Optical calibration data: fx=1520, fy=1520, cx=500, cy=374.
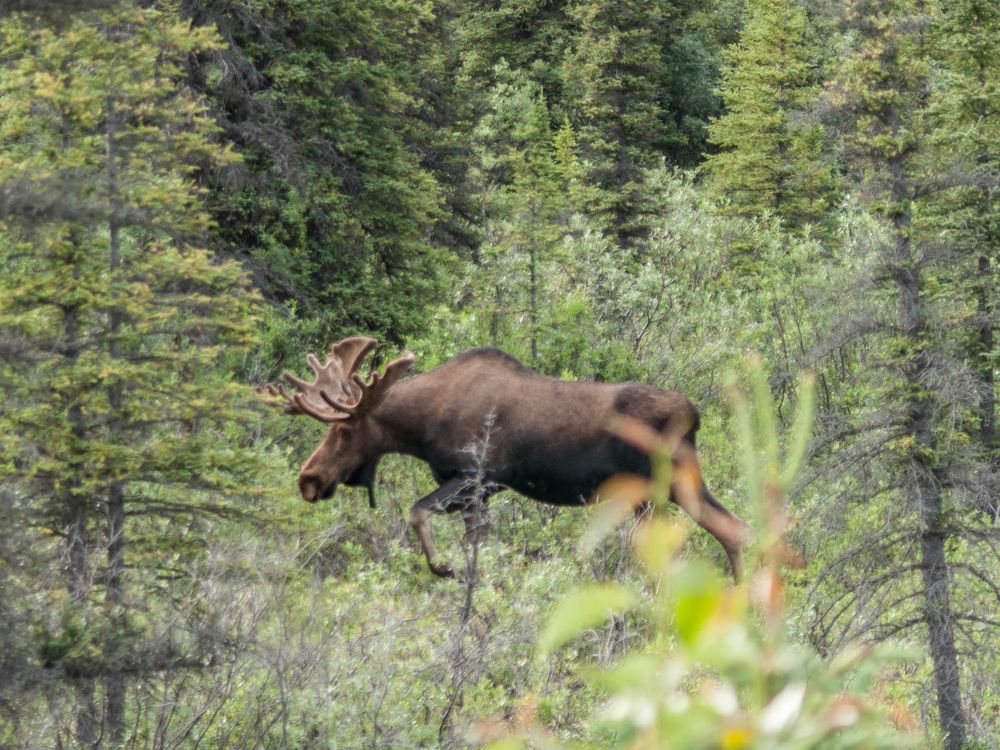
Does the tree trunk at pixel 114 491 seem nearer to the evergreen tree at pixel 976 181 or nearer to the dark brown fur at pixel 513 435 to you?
the dark brown fur at pixel 513 435

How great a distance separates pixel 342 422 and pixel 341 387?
487 millimetres

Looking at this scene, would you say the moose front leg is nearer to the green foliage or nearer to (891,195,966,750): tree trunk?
(891,195,966,750): tree trunk

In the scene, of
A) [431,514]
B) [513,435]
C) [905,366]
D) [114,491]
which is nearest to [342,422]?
[431,514]

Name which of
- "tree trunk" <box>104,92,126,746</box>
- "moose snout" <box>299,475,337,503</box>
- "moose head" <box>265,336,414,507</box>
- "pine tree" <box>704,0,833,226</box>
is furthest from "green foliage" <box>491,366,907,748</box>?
"pine tree" <box>704,0,833,226</box>

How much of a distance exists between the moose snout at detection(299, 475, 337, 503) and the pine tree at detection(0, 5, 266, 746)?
3193 mm

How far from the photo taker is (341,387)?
1249cm

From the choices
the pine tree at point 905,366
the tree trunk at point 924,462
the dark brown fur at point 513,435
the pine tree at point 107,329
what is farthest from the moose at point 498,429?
the pine tree at point 107,329

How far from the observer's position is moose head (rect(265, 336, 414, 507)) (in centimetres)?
1186

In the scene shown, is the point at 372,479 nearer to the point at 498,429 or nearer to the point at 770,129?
the point at 498,429

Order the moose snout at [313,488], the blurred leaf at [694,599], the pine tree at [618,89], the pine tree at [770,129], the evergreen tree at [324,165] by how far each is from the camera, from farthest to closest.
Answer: the pine tree at [770,129], the pine tree at [618,89], the evergreen tree at [324,165], the moose snout at [313,488], the blurred leaf at [694,599]

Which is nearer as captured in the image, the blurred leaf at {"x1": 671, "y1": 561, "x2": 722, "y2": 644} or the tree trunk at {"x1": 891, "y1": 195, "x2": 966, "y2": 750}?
the blurred leaf at {"x1": 671, "y1": 561, "x2": 722, "y2": 644}

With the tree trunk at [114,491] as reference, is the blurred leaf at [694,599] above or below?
above

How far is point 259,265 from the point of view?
54.6 feet

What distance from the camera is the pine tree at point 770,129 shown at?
3192cm
